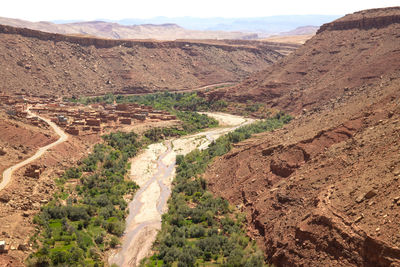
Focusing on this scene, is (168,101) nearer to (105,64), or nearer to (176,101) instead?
(176,101)

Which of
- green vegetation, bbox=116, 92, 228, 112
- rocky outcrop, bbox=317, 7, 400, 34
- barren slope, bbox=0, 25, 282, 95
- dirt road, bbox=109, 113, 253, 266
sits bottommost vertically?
dirt road, bbox=109, 113, 253, 266

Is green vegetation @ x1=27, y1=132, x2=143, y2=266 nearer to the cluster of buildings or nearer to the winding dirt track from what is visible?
the winding dirt track

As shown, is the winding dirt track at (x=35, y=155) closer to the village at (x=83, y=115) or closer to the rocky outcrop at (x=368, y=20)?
the village at (x=83, y=115)

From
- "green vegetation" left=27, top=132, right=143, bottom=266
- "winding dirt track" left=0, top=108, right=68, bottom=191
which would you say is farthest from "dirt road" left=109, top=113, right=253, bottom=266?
"winding dirt track" left=0, top=108, right=68, bottom=191

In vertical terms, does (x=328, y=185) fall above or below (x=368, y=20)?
below

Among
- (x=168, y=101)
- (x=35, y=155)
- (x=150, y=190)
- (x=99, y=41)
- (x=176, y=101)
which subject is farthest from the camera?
(x=99, y=41)

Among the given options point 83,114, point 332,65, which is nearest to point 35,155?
point 83,114

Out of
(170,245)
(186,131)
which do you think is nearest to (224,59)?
(186,131)
